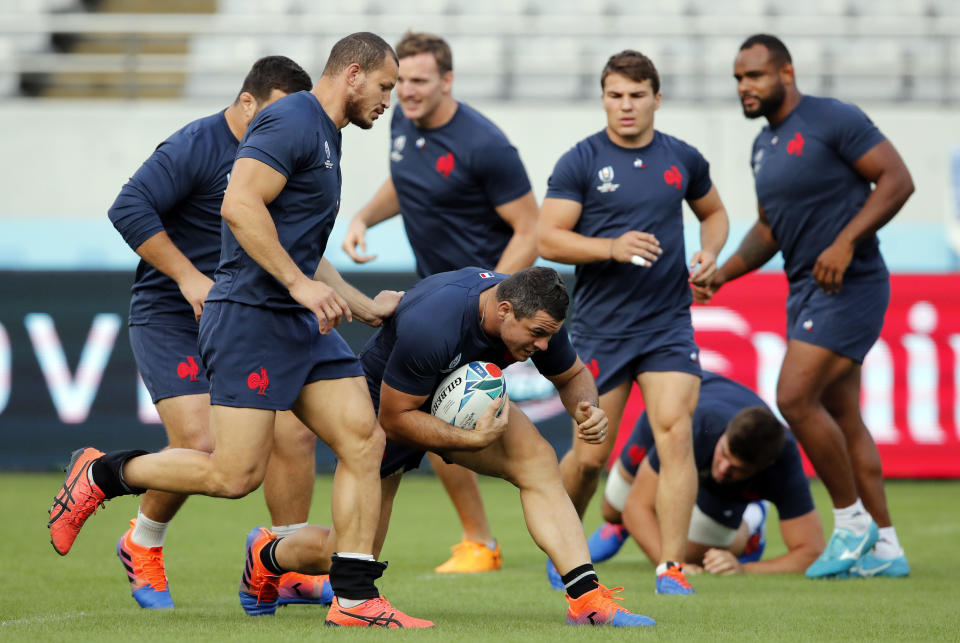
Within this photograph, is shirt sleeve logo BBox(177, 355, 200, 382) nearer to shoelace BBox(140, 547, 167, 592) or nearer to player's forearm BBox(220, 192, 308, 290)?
shoelace BBox(140, 547, 167, 592)

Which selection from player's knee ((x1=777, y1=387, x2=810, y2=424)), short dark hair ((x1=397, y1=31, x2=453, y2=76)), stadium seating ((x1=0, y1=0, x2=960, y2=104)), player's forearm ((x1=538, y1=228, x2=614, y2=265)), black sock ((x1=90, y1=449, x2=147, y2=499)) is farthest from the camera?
stadium seating ((x1=0, y1=0, x2=960, y2=104))

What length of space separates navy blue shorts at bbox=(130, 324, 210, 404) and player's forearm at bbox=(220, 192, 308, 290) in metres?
1.02

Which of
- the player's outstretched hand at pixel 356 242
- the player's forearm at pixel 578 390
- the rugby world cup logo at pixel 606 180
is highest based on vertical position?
the rugby world cup logo at pixel 606 180

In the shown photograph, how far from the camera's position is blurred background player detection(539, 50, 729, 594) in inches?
243

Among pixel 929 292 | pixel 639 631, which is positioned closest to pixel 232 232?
pixel 639 631

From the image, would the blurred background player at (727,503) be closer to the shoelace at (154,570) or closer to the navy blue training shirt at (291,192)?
the shoelace at (154,570)

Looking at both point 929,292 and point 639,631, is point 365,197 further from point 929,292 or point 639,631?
point 639,631

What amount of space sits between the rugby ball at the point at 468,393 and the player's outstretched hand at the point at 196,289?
3.39 ft

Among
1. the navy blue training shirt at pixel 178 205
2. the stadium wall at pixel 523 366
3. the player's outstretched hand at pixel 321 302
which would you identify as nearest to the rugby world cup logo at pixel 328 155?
the player's outstretched hand at pixel 321 302

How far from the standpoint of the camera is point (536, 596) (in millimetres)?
5844

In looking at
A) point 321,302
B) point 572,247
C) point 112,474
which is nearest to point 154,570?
point 112,474

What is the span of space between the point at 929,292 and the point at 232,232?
313 inches

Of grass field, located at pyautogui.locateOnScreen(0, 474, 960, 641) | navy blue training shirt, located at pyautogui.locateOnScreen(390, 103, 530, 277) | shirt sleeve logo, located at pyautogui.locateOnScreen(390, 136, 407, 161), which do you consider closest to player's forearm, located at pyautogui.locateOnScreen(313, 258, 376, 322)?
grass field, located at pyautogui.locateOnScreen(0, 474, 960, 641)

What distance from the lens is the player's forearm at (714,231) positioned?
21.6ft
